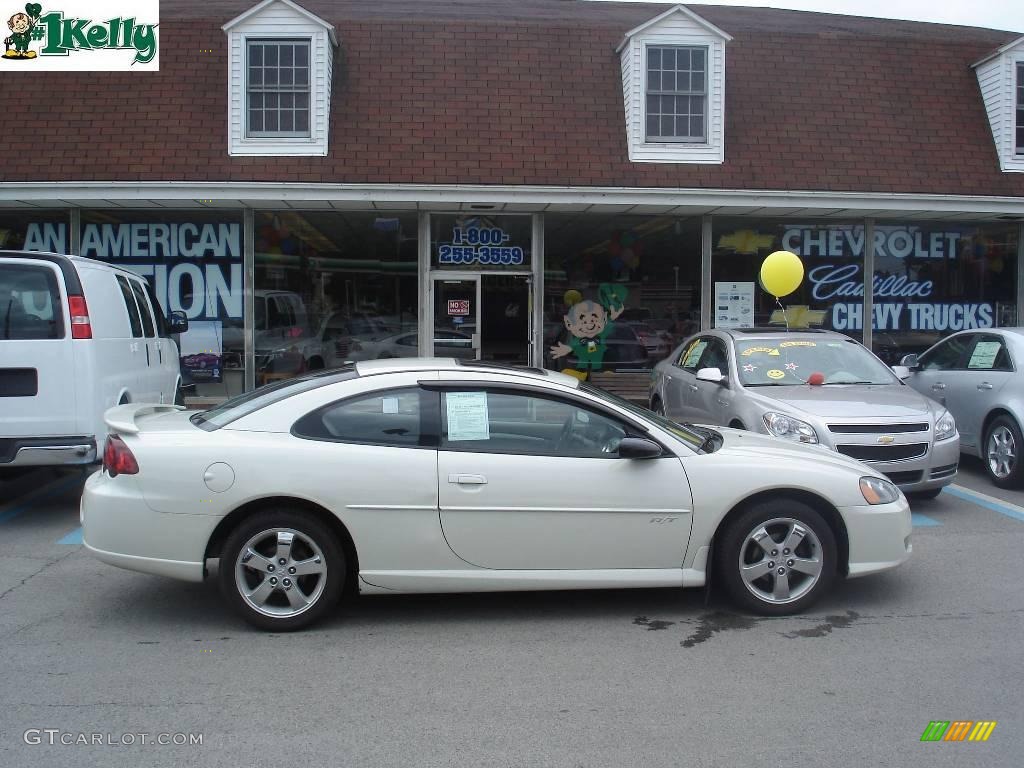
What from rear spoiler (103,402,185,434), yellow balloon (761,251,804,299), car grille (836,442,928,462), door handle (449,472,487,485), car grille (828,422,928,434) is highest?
yellow balloon (761,251,804,299)

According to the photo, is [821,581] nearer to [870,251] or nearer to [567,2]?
[870,251]

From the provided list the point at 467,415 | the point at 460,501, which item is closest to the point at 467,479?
the point at 460,501

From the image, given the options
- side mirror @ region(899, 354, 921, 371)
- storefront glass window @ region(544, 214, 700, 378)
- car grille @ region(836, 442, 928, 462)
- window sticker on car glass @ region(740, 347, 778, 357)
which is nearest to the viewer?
car grille @ region(836, 442, 928, 462)

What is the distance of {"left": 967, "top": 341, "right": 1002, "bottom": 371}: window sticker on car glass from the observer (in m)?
9.50

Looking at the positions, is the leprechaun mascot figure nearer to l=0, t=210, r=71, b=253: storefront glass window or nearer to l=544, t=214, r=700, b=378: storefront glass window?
l=0, t=210, r=71, b=253: storefront glass window

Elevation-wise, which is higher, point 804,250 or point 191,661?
point 804,250

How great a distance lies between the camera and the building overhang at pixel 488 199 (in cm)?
1214

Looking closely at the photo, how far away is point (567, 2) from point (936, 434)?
11632 millimetres

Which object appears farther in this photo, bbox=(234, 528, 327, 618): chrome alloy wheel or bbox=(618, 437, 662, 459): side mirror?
bbox=(618, 437, 662, 459): side mirror

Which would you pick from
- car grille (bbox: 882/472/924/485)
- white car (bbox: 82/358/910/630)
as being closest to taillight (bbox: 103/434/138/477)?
white car (bbox: 82/358/910/630)

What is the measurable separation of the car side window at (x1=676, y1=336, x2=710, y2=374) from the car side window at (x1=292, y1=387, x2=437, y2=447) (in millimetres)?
5391

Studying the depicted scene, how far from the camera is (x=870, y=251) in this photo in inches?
561

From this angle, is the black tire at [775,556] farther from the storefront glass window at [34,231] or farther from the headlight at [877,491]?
the storefront glass window at [34,231]

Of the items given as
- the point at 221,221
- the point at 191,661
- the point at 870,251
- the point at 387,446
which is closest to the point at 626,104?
the point at 870,251
